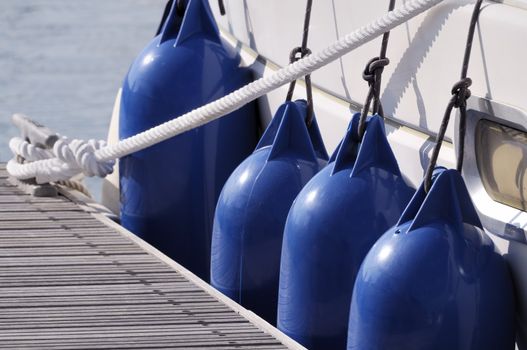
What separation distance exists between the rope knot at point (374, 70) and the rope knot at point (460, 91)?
297 mm

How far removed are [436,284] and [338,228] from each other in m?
0.33

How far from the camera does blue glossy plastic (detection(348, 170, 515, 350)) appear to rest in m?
2.43

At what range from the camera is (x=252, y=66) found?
150 inches

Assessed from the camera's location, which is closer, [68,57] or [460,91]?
[460,91]

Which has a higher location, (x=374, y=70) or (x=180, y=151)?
(x=374, y=70)

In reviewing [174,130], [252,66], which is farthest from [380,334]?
[252,66]

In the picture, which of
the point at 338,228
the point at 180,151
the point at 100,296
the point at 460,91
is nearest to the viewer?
the point at 460,91

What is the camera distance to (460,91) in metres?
2.53

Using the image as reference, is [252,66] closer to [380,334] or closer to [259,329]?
[259,329]

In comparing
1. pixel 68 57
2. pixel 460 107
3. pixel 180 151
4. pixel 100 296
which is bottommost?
pixel 100 296

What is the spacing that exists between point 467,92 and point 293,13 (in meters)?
1.11

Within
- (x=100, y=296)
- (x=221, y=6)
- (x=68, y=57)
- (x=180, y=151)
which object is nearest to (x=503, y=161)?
(x=100, y=296)

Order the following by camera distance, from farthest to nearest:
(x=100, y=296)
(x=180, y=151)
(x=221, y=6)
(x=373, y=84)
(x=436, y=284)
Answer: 1. (x=221, y=6)
2. (x=180, y=151)
3. (x=100, y=296)
4. (x=373, y=84)
5. (x=436, y=284)

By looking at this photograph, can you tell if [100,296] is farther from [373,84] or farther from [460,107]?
[460,107]
